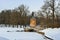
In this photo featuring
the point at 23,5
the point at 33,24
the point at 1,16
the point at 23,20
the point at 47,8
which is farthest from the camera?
the point at 1,16

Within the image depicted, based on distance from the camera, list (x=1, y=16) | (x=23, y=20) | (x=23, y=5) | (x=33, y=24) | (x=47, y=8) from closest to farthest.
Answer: (x=33, y=24) → (x=47, y=8) → (x=23, y=20) → (x=23, y=5) → (x=1, y=16)

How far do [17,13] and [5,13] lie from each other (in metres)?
8.84

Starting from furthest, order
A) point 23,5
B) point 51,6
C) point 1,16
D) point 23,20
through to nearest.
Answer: point 1,16
point 23,5
point 23,20
point 51,6

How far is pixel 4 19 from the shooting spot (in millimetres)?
57844

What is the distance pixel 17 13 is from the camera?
174 feet

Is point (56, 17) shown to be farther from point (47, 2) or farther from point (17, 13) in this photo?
point (17, 13)

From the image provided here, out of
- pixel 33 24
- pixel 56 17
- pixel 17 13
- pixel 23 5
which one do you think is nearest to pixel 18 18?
pixel 17 13

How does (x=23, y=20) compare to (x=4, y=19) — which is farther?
(x=4, y=19)

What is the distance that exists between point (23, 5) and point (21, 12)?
2959 mm

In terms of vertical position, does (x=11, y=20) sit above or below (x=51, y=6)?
below

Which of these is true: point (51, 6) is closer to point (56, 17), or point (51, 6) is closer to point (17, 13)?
point (56, 17)

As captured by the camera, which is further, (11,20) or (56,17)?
(11,20)

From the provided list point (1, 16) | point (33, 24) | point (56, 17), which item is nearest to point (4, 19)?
point (1, 16)

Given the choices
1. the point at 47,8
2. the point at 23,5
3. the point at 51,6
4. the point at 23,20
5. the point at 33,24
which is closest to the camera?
the point at 33,24
